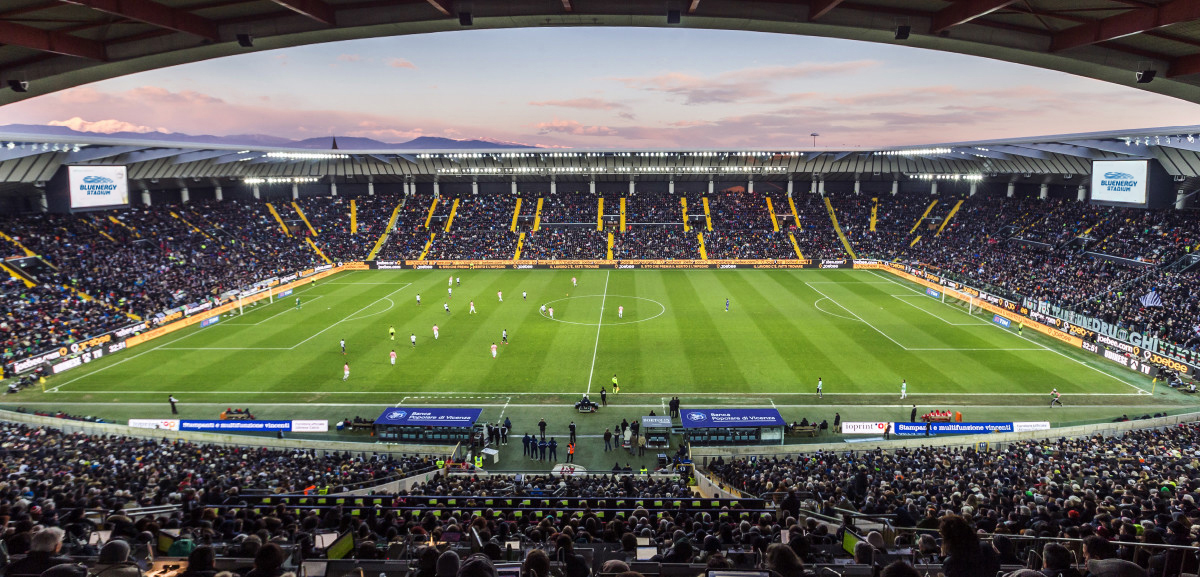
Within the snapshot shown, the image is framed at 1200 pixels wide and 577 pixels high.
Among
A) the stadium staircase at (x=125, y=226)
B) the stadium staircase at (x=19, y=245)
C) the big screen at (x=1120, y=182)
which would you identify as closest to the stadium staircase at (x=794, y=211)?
the big screen at (x=1120, y=182)

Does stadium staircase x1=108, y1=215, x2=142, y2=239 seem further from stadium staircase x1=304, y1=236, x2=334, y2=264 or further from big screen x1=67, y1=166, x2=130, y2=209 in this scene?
stadium staircase x1=304, y1=236, x2=334, y2=264

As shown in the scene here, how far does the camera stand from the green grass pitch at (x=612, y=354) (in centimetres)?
2948

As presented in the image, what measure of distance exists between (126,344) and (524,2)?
39478mm

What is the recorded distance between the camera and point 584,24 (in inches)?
404

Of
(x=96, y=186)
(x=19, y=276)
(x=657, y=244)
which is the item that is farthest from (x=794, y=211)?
(x=19, y=276)

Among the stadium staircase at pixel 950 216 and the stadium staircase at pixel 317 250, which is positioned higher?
the stadium staircase at pixel 950 216

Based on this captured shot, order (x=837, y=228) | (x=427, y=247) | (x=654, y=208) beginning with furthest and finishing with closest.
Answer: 1. (x=654, y=208)
2. (x=837, y=228)
3. (x=427, y=247)

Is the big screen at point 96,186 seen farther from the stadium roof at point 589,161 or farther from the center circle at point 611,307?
the center circle at point 611,307

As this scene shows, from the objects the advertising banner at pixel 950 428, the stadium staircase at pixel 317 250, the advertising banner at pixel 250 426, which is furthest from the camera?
the stadium staircase at pixel 317 250

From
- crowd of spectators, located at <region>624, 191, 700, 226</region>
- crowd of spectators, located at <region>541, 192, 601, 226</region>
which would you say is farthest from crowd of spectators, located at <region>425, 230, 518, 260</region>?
crowd of spectators, located at <region>624, 191, 700, 226</region>

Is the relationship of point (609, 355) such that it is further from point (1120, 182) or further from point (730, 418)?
point (1120, 182)

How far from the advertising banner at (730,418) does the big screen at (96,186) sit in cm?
5084

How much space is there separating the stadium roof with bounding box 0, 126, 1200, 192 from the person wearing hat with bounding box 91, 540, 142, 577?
47.1 m

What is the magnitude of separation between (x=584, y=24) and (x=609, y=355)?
25.8 metres
